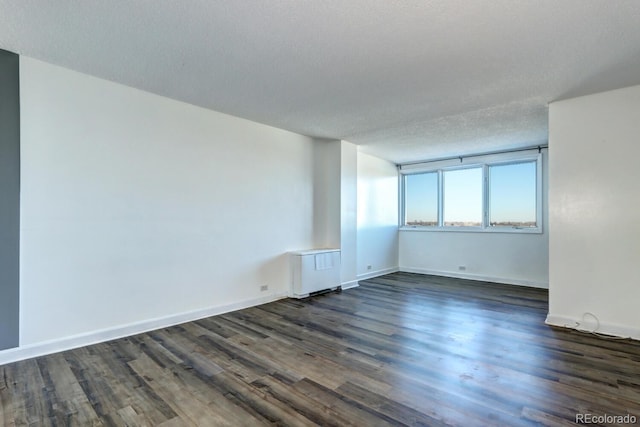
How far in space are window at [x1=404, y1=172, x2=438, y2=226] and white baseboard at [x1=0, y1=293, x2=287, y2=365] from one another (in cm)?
460

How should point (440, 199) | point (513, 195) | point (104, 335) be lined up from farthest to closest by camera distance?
point (440, 199)
point (513, 195)
point (104, 335)

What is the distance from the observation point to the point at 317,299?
479 cm

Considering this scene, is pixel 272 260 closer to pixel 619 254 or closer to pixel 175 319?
pixel 175 319

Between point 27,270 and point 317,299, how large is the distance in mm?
3371

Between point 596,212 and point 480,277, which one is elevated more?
point 596,212

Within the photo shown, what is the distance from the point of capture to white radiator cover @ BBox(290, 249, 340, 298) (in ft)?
15.7

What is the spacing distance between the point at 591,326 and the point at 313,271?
343 centimetres

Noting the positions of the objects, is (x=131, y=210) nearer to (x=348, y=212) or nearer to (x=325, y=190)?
(x=325, y=190)

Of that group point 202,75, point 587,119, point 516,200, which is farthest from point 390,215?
point 202,75

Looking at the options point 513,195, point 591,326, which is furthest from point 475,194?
point 591,326

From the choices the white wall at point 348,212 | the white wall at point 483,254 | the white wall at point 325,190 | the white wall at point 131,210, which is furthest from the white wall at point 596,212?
the white wall at point 131,210

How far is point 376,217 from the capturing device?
6645 mm

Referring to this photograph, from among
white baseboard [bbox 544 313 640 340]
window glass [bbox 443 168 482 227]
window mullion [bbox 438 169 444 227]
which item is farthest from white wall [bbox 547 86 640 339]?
window mullion [bbox 438 169 444 227]

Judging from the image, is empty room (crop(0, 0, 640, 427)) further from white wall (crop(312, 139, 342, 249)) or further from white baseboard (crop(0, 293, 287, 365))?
white wall (crop(312, 139, 342, 249))
